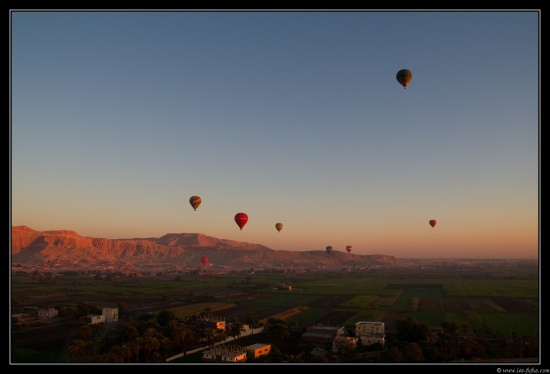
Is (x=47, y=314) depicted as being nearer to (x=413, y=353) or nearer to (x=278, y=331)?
(x=278, y=331)

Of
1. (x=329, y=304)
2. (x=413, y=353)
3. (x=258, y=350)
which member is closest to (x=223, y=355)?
(x=258, y=350)

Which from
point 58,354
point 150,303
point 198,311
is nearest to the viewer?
point 58,354

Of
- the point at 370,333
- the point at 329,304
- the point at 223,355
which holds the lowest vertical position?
the point at 329,304

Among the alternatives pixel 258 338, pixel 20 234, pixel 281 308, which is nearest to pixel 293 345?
pixel 258 338

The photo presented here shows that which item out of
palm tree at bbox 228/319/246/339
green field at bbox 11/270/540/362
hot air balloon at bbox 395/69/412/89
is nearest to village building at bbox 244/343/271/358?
palm tree at bbox 228/319/246/339

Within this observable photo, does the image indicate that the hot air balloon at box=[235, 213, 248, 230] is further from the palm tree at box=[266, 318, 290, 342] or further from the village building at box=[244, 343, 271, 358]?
the village building at box=[244, 343, 271, 358]

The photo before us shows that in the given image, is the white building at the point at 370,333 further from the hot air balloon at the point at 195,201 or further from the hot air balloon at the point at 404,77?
the hot air balloon at the point at 195,201

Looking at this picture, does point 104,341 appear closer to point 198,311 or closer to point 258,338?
point 258,338
